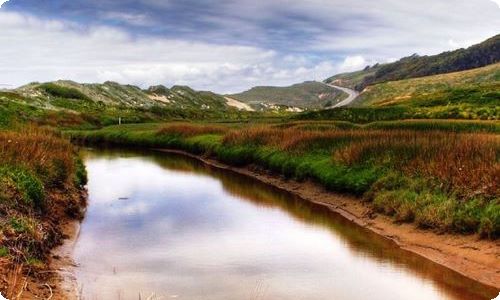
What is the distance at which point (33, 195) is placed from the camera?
16.6m

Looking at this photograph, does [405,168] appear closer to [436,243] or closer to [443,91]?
[436,243]

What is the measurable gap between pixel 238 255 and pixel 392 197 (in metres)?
6.54

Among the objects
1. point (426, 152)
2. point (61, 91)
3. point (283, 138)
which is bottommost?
point (283, 138)

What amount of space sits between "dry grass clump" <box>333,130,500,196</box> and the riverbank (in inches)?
4.7

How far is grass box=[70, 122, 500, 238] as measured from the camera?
16891mm

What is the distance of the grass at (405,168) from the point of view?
1689cm

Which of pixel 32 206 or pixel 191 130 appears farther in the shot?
pixel 191 130

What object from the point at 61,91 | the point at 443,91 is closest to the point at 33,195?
the point at 443,91

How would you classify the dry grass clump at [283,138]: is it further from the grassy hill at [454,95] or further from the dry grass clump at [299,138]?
the grassy hill at [454,95]

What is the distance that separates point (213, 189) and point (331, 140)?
6.57 metres

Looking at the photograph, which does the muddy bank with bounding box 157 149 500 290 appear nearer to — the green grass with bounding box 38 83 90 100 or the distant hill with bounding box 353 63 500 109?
the distant hill with bounding box 353 63 500 109

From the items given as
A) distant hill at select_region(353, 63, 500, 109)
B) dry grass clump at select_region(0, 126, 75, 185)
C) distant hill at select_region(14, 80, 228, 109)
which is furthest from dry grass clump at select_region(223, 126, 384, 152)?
distant hill at select_region(14, 80, 228, 109)

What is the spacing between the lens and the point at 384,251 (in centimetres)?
1714

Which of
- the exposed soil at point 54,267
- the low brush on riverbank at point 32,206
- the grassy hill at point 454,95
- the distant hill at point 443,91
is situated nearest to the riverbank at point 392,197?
the exposed soil at point 54,267
